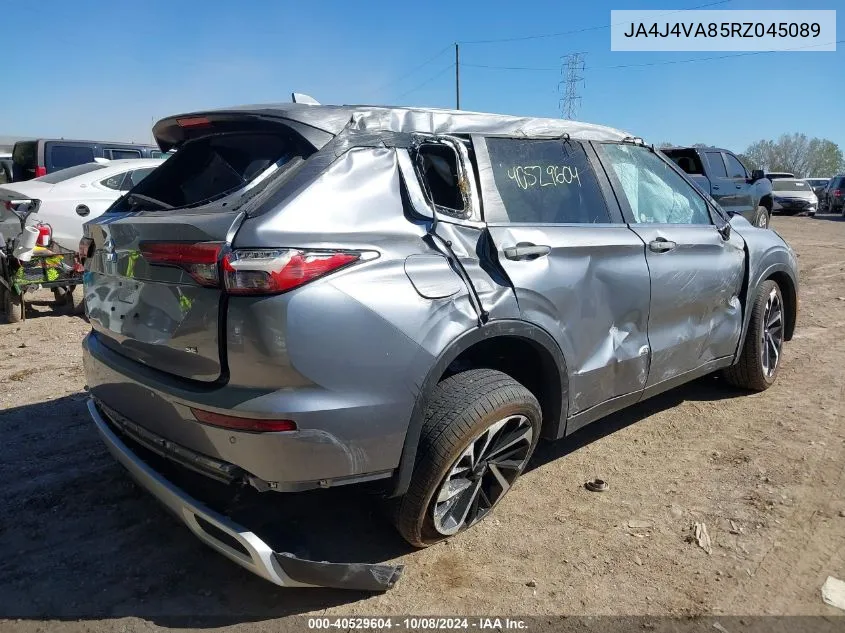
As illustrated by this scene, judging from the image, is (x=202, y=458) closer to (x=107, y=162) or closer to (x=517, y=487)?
(x=517, y=487)

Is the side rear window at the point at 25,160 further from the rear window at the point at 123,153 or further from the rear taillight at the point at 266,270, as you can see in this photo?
the rear taillight at the point at 266,270

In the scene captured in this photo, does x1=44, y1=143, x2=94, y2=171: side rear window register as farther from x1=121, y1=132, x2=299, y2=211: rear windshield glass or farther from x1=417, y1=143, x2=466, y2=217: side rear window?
x1=417, y1=143, x2=466, y2=217: side rear window

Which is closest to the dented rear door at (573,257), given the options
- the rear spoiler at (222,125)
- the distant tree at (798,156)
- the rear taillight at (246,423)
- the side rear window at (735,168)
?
the rear spoiler at (222,125)

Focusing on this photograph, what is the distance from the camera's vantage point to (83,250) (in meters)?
3.12

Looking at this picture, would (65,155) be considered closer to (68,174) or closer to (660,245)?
(68,174)

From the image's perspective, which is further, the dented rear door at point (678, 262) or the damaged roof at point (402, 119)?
the dented rear door at point (678, 262)

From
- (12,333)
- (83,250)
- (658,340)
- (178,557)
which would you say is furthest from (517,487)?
(12,333)

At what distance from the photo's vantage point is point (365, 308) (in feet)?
7.48

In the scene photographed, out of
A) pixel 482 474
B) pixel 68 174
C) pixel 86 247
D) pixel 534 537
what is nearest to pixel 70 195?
pixel 68 174

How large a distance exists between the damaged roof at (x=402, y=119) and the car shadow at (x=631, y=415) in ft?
6.00

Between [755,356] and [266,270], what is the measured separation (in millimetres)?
3730

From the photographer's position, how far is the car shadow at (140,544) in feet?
8.36

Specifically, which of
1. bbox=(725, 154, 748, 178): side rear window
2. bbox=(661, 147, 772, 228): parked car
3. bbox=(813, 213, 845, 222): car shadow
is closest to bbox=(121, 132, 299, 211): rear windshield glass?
bbox=(661, 147, 772, 228): parked car

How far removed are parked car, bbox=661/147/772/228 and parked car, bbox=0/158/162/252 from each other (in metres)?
9.32
